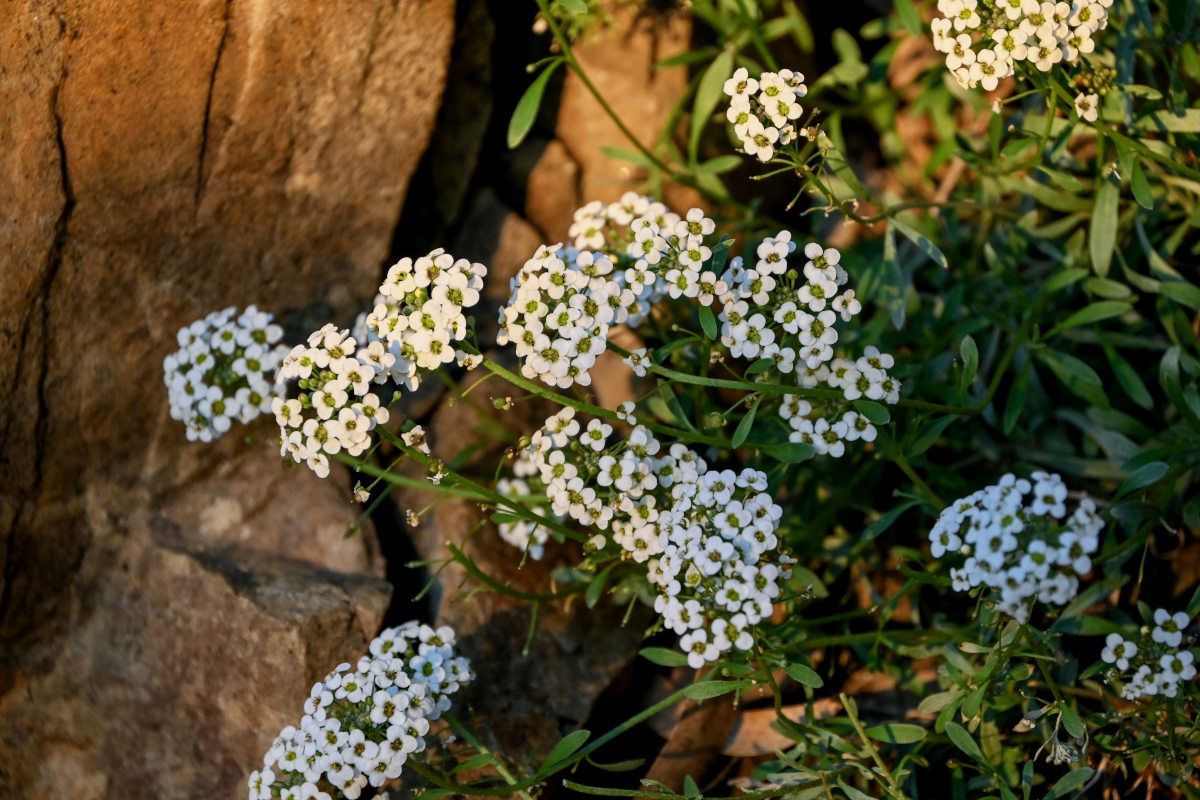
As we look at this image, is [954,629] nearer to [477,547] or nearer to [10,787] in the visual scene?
[477,547]

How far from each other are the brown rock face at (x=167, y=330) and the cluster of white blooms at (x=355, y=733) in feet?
1.89

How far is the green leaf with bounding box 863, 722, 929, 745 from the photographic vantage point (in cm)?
344

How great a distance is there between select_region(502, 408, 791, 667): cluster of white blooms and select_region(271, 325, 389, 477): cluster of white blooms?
560 millimetres

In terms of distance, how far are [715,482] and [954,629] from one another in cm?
124

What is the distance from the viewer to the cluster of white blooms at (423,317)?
3.06 metres

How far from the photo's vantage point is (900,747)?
3.86 m

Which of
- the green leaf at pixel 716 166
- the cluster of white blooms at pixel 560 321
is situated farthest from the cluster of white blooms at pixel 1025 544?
the green leaf at pixel 716 166

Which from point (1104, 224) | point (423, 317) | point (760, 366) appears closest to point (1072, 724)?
point (760, 366)

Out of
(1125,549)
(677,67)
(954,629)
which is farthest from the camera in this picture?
(677,67)

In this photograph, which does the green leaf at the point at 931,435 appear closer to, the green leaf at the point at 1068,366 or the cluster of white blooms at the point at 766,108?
the green leaf at the point at 1068,366

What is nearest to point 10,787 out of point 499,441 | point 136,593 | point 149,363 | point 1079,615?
point 136,593

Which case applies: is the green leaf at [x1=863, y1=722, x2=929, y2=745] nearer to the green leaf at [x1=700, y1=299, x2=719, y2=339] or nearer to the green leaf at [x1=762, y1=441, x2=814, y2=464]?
the green leaf at [x1=762, y1=441, x2=814, y2=464]

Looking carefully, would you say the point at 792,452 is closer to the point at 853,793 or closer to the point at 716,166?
the point at 853,793

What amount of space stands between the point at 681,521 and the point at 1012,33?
187 cm
